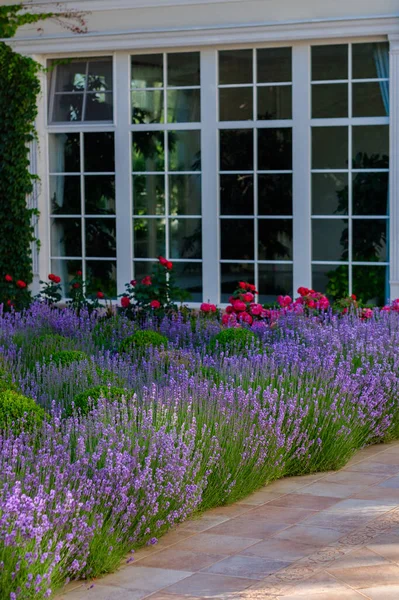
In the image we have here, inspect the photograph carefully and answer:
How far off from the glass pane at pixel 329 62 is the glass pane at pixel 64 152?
2.48 m

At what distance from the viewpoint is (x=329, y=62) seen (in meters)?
9.38

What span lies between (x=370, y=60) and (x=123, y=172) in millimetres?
2558

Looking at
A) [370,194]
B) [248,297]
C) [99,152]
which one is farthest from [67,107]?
[248,297]

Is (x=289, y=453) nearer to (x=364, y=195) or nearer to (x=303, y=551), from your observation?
(x=303, y=551)

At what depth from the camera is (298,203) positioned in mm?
9516

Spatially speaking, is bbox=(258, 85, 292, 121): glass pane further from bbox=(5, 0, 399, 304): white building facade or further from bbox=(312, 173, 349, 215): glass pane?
bbox=(312, 173, 349, 215): glass pane

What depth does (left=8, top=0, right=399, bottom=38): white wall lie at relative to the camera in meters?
9.15

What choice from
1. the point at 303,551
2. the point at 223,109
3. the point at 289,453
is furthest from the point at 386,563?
the point at 223,109

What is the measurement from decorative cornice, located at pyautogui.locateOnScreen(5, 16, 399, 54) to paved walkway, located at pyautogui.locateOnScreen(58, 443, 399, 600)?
5.25 m

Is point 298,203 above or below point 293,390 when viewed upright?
above

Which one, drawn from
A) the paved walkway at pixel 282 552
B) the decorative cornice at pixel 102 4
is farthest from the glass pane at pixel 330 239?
the paved walkway at pixel 282 552

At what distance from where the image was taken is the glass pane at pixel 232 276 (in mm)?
9734

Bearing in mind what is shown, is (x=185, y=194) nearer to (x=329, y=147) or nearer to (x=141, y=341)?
(x=329, y=147)

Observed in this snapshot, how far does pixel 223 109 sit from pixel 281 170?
0.80m
